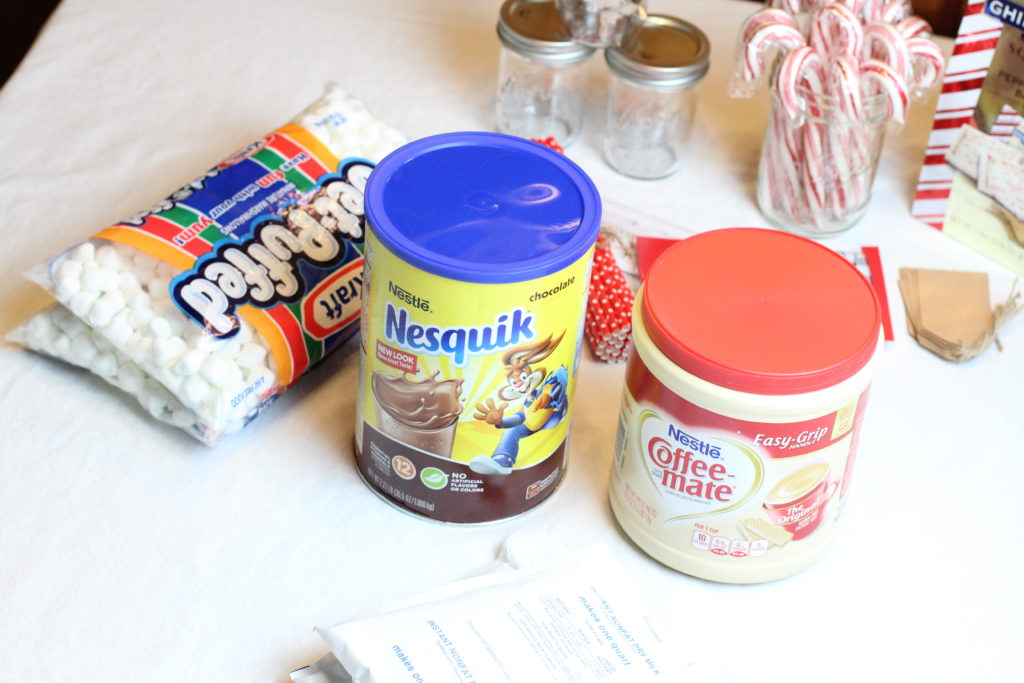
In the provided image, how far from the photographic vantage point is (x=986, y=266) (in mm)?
1022

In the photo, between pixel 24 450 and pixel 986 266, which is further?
pixel 986 266

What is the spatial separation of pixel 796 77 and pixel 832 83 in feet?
0.10

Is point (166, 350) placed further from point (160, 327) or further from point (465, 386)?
point (465, 386)

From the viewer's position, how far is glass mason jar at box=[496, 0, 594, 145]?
1060 mm

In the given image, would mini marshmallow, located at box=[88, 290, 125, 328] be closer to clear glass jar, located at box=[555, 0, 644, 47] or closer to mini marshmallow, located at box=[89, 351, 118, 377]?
mini marshmallow, located at box=[89, 351, 118, 377]

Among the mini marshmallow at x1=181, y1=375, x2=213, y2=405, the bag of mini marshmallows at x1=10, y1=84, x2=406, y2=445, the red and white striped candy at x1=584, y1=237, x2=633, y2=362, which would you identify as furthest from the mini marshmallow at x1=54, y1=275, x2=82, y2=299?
the red and white striped candy at x1=584, y1=237, x2=633, y2=362

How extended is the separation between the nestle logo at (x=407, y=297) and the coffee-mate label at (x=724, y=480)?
136 millimetres

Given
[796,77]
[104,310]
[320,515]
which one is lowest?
[320,515]

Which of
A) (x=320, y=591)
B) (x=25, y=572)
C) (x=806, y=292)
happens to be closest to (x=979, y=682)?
(x=806, y=292)

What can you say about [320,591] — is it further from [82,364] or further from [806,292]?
[806,292]

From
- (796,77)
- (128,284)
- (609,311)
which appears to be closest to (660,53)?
(796,77)

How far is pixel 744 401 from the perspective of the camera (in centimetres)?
66

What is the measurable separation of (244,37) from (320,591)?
0.68 meters

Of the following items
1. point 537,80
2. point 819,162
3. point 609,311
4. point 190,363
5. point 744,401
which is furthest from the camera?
point 537,80
